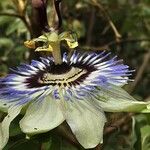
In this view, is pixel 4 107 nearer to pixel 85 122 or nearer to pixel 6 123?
pixel 6 123

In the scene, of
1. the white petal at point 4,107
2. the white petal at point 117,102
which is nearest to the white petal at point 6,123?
the white petal at point 4,107

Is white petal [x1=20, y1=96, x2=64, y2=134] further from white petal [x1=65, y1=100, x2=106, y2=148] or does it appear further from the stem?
the stem

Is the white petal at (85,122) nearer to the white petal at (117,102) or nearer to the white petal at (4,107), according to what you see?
the white petal at (117,102)

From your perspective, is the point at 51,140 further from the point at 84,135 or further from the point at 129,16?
the point at 129,16

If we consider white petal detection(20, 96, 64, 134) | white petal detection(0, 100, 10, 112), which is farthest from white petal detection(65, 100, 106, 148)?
white petal detection(0, 100, 10, 112)

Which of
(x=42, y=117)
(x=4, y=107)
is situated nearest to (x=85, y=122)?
(x=42, y=117)

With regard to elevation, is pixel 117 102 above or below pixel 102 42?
above
